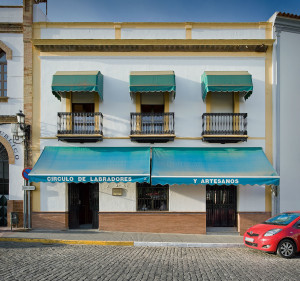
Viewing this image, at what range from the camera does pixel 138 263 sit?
8.64 m

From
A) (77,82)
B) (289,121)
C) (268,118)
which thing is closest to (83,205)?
(77,82)

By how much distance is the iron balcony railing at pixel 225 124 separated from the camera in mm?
13359

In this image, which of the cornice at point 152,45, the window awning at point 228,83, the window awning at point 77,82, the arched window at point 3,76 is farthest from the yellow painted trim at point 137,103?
the arched window at point 3,76

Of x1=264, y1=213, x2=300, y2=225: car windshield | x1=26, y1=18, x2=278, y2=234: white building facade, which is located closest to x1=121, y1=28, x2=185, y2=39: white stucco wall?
x1=26, y1=18, x2=278, y2=234: white building facade

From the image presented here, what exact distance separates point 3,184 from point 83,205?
12.3 feet

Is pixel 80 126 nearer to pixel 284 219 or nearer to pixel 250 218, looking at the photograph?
pixel 250 218

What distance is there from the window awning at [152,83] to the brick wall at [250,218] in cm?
612

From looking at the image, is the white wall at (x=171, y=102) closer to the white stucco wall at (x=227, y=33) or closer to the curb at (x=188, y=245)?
the white stucco wall at (x=227, y=33)

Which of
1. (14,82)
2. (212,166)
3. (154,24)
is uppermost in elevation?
(154,24)

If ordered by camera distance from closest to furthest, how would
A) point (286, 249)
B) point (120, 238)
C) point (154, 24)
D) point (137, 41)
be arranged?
point (286, 249) → point (120, 238) → point (137, 41) → point (154, 24)

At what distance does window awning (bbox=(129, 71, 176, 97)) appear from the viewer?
12781 millimetres

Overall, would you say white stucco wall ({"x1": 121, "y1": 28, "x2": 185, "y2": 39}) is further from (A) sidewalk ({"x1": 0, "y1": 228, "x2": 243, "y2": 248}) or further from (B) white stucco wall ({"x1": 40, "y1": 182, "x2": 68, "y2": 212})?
(A) sidewalk ({"x1": 0, "y1": 228, "x2": 243, "y2": 248})

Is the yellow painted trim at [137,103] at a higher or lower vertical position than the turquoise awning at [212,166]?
higher

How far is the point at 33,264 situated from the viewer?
831 cm
